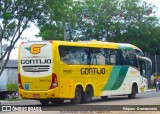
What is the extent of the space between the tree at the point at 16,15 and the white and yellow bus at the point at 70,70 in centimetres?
810

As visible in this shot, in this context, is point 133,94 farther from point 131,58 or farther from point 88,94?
point 88,94

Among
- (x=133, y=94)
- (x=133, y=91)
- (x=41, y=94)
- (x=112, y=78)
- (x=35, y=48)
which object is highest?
(x=35, y=48)

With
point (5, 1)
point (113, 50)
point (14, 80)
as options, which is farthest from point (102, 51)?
point (14, 80)

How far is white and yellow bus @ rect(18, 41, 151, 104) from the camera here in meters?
25.0

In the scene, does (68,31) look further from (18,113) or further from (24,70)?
(18,113)

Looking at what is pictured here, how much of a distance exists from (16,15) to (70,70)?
11.3 meters

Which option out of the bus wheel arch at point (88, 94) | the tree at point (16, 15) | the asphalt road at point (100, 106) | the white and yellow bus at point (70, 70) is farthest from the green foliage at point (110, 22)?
the asphalt road at point (100, 106)

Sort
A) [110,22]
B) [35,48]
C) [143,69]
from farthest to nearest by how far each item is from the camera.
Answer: [110,22] < [143,69] < [35,48]

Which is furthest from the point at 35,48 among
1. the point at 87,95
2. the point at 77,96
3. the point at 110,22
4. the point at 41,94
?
the point at 110,22

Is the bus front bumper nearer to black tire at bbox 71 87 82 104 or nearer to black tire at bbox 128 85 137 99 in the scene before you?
black tire at bbox 71 87 82 104

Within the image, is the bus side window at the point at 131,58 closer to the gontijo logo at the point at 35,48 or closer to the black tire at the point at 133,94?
the black tire at the point at 133,94

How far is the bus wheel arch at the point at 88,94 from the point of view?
27109 mm

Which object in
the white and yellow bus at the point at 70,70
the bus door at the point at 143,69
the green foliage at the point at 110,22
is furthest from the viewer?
the green foliage at the point at 110,22

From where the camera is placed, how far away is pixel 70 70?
85.0ft
